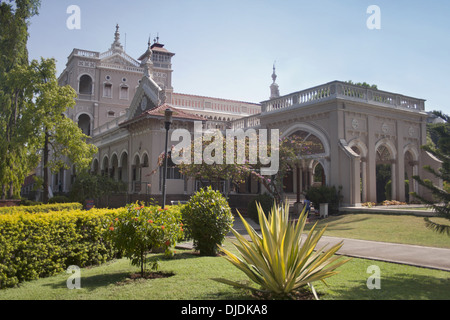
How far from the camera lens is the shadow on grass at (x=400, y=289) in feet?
19.0

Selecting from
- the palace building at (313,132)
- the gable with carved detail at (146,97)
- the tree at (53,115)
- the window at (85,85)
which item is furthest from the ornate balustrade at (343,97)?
the window at (85,85)

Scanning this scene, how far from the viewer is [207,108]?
2936cm

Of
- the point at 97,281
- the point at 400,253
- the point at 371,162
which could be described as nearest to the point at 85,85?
the point at 371,162

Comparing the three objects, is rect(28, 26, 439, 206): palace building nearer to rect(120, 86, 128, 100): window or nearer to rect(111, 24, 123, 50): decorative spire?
rect(120, 86, 128, 100): window

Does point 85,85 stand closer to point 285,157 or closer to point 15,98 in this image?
point 15,98

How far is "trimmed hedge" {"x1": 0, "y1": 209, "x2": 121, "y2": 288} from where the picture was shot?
7.30 metres

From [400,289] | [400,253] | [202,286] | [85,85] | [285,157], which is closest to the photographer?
[400,289]

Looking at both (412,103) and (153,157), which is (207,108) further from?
(412,103)

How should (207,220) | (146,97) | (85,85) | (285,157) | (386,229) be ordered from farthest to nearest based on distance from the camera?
(85,85), (146,97), (285,157), (386,229), (207,220)

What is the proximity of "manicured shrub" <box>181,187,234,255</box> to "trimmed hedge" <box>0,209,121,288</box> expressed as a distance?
2.04 meters

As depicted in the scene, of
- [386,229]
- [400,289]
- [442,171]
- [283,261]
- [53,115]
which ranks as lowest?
[400,289]

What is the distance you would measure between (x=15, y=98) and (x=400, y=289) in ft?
70.3

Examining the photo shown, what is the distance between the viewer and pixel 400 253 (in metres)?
9.59
